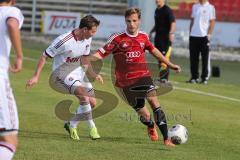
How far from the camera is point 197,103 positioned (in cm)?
1608

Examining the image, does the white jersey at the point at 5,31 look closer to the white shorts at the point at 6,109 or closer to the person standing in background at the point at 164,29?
the white shorts at the point at 6,109

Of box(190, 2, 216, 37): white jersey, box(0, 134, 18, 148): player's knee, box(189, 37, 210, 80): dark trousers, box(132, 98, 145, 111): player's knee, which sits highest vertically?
box(0, 134, 18, 148): player's knee

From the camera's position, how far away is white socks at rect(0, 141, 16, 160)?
744cm

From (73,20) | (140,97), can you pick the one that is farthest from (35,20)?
(140,97)

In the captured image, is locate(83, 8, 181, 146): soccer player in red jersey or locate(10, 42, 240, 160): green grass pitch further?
locate(83, 8, 181, 146): soccer player in red jersey

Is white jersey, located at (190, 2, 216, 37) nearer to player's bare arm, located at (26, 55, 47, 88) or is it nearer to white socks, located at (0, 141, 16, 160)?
player's bare arm, located at (26, 55, 47, 88)

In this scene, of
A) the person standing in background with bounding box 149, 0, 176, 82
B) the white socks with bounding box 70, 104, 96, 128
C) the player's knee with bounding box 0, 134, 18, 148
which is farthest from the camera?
the person standing in background with bounding box 149, 0, 176, 82

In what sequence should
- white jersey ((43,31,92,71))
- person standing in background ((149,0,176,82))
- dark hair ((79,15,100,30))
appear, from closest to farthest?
1. dark hair ((79,15,100,30))
2. white jersey ((43,31,92,71))
3. person standing in background ((149,0,176,82))

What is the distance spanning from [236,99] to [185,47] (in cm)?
1604

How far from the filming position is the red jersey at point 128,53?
1110cm

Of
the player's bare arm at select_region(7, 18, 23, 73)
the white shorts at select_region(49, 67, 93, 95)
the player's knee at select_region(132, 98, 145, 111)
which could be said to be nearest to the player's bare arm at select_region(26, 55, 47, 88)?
the white shorts at select_region(49, 67, 93, 95)

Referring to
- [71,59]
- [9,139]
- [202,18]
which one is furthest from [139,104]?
[202,18]

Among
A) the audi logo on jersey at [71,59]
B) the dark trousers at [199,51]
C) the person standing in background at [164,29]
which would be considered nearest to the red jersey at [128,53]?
the audi logo on jersey at [71,59]

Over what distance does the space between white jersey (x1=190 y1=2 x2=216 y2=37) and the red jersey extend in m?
9.27
